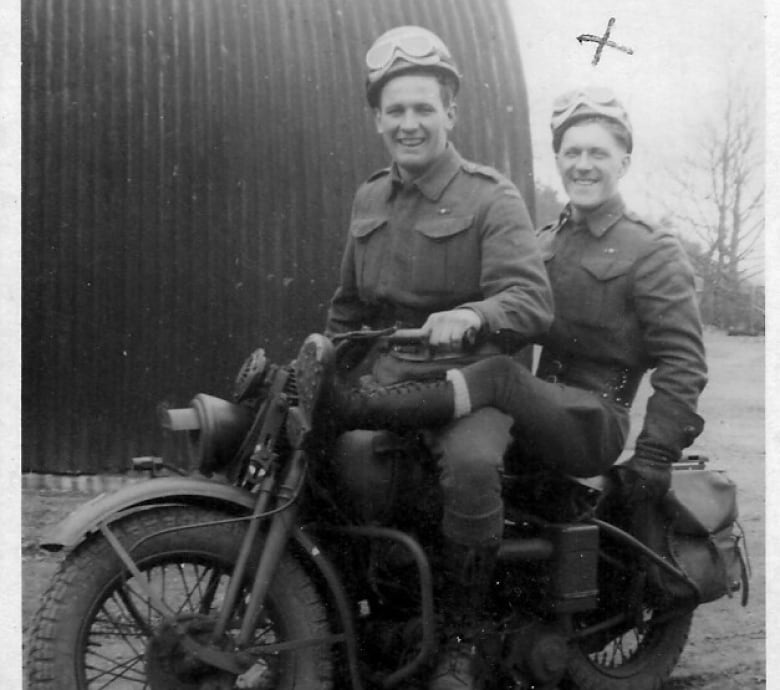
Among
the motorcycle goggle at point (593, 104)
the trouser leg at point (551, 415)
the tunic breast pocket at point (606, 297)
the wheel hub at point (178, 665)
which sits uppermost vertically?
the motorcycle goggle at point (593, 104)

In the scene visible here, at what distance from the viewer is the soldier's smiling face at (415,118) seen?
258cm

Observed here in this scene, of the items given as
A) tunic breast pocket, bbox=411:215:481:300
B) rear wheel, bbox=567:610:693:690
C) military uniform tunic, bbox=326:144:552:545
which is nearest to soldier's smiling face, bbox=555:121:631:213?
military uniform tunic, bbox=326:144:552:545

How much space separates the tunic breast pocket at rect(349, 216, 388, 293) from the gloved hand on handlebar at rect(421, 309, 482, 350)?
19.0 inches

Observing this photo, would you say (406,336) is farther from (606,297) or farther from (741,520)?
(741,520)

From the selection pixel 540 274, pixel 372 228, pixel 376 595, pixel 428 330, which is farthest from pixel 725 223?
pixel 376 595

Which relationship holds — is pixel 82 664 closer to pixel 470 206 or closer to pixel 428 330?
pixel 428 330

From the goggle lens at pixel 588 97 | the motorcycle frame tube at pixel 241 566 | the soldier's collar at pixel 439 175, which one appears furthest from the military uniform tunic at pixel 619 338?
the motorcycle frame tube at pixel 241 566

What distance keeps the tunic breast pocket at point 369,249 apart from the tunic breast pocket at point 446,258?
0.43 ft

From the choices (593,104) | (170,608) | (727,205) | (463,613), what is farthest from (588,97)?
(170,608)

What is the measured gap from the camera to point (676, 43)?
125 inches

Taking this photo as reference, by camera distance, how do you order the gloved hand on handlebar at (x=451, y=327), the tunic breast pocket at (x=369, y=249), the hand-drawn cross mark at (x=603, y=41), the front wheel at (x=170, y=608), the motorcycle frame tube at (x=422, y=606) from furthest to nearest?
the hand-drawn cross mark at (x=603, y=41), the tunic breast pocket at (x=369, y=249), the motorcycle frame tube at (x=422, y=606), the gloved hand on handlebar at (x=451, y=327), the front wheel at (x=170, y=608)

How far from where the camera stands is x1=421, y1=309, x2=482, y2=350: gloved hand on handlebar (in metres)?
2.25

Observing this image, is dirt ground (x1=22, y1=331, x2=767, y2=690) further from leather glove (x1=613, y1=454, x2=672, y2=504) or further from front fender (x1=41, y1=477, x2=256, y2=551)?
front fender (x1=41, y1=477, x2=256, y2=551)

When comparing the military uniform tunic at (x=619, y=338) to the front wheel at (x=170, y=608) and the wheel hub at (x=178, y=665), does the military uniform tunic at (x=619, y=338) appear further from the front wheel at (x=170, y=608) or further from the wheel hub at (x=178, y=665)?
the wheel hub at (x=178, y=665)
